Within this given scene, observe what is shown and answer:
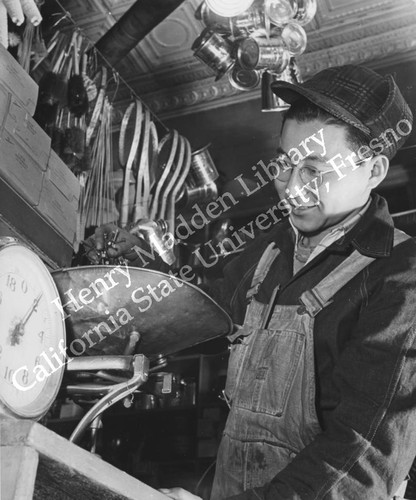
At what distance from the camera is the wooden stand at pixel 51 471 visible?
1.01m

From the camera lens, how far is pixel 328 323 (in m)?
1.73

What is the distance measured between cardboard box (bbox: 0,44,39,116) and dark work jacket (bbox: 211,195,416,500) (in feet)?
3.37

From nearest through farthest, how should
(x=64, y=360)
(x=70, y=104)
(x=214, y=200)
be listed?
(x=64, y=360)
(x=70, y=104)
(x=214, y=200)

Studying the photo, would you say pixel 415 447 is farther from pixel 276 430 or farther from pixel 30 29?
pixel 30 29

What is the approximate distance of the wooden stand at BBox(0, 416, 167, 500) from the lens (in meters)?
1.01

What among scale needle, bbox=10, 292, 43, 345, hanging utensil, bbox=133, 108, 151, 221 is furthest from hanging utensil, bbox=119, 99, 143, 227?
scale needle, bbox=10, 292, 43, 345

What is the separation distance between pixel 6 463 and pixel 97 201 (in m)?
2.40

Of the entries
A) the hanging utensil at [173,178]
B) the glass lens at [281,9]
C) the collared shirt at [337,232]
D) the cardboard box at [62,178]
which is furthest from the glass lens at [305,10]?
the collared shirt at [337,232]

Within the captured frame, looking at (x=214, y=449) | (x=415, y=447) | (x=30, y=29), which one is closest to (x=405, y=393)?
(x=415, y=447)

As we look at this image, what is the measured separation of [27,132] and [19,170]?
0.50 feet

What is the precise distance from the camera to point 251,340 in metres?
1.86

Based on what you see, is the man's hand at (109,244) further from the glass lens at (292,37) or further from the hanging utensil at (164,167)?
the glass lens at (292,37)

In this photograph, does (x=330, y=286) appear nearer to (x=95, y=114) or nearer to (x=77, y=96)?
(x=77, y=96)

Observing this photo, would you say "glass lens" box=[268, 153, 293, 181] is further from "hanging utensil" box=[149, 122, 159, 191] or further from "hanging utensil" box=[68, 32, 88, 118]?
"hanging utensil" box=[149, 122, 159, 191]
